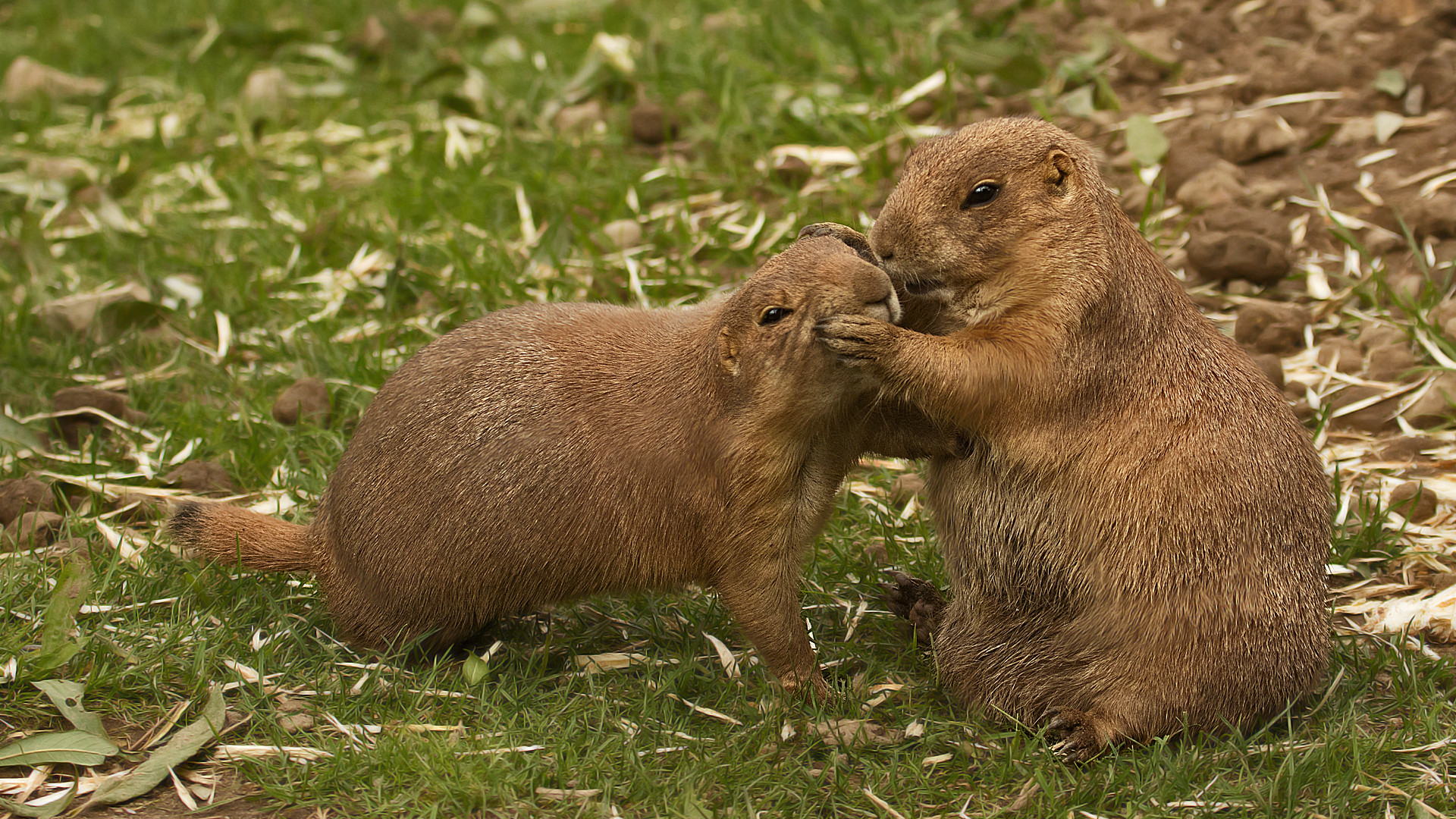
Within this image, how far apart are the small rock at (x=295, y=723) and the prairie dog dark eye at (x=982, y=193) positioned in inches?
101

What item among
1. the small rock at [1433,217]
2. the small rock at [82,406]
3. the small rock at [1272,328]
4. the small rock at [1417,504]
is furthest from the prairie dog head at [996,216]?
the small rock at [82,406]

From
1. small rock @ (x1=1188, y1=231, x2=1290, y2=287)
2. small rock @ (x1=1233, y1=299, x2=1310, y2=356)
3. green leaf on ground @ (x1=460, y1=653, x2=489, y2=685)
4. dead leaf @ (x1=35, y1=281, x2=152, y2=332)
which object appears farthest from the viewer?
dead leaf @ (x1=35, y1=281, x2=152, y2=332)

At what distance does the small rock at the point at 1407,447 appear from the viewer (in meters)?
5.61

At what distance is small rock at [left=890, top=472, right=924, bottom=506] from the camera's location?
18.8 feet

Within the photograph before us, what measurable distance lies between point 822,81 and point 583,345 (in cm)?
426

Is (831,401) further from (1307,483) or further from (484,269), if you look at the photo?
(484,269)

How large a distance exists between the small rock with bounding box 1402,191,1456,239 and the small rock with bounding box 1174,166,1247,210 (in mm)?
805

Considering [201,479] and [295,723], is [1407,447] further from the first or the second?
[201,479]

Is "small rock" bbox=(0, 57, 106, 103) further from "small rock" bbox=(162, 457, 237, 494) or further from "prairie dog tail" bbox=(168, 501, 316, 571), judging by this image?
"prairie dog tail" bbox=(168, 501, 316, 571)

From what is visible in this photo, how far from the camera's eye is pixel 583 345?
15.4 ft

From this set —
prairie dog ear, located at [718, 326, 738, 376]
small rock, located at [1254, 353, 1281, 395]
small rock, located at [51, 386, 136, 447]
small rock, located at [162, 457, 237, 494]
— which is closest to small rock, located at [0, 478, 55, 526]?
small rock, located at [162, 457, 237, 494]

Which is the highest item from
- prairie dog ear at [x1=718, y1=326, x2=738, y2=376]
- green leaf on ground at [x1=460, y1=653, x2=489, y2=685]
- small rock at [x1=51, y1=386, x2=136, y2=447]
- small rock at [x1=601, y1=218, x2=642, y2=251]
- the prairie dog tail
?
prairie dog ear at [x1=718, y1=326, x2=738, y2=376]

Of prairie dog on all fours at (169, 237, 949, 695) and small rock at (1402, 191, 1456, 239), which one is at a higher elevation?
small rock at (1402, 191, 1456, 239)

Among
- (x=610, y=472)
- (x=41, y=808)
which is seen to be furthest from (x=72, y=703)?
(x=610, y=472)
